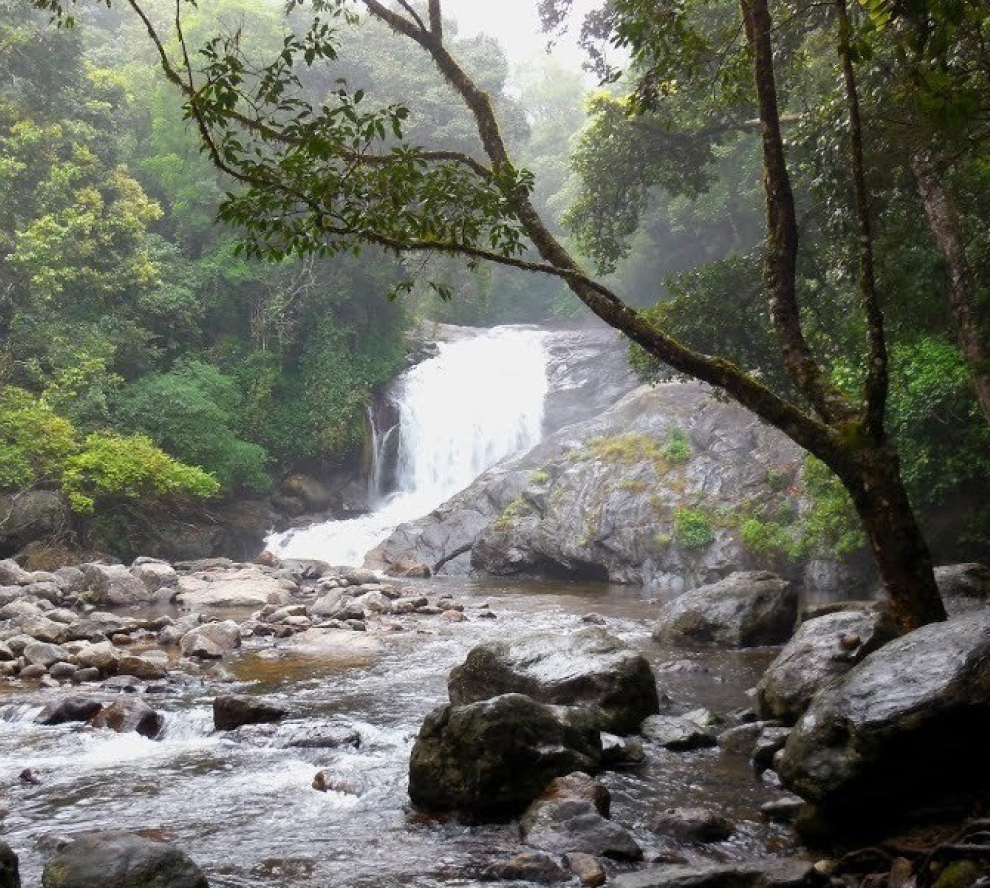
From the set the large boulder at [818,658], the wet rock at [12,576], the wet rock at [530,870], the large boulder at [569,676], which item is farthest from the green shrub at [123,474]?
the wet rock at [530,870]

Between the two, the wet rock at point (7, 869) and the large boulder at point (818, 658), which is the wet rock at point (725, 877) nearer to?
the wet rock at point (7, 869)

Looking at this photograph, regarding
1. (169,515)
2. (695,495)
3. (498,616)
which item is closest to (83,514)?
(169,515)

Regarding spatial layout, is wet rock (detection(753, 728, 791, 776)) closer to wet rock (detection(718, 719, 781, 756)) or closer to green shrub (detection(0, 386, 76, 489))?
wet rock (detection(718, 719, 781, 756))

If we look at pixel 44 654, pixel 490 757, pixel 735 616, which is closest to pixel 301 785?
pixel 490 757

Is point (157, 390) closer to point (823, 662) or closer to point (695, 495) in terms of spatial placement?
point (695, 495)

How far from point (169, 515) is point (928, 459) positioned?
60.1ft

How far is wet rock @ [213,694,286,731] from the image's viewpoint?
8.16 metres

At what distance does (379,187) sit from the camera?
19.9 feet

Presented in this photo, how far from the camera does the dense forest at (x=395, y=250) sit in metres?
7.46

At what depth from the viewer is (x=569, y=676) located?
793 centimetres

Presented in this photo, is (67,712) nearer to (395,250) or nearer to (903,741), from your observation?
→ (395,250)

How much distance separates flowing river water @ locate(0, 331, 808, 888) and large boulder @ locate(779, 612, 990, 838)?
44 centimetres

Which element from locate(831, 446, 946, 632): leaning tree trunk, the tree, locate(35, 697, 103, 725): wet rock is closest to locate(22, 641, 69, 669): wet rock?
locate(35, 697, 103, 725): wet rock

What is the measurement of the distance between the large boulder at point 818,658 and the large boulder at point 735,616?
3885 millimetres
